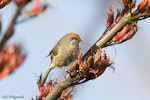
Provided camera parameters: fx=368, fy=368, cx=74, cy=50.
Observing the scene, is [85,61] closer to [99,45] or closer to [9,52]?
[99,45]

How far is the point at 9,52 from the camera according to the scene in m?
1.43

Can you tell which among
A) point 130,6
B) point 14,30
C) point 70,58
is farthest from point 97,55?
point 14,30

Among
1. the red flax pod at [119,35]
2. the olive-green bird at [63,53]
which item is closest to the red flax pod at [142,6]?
the red flax pod at [119,35]

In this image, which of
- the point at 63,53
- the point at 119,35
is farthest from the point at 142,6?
the point at 63,53

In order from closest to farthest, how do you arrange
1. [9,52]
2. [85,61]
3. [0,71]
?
[0,71] < [9,52] < [85,61]

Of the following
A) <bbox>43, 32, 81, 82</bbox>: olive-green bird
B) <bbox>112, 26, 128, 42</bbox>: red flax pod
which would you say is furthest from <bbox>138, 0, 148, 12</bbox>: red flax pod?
<bbox>43, 32, 81, 82</bbox>: olive-green bird

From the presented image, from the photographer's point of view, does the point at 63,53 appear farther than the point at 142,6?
Yes

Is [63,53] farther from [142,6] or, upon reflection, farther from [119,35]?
[142,6]

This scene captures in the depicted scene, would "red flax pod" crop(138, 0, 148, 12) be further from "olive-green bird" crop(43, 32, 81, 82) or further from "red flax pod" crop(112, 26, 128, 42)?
"olive-green bird" crop(43, 32, 81, 82)

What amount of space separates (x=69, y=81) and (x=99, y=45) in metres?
0.22

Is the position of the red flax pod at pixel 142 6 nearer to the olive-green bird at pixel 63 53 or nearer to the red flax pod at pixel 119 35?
the red flax pod at pixel 119 35

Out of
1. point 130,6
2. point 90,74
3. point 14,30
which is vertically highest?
point 14,30

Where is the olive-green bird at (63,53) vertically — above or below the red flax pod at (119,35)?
above

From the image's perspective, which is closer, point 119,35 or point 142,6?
point 142,6
